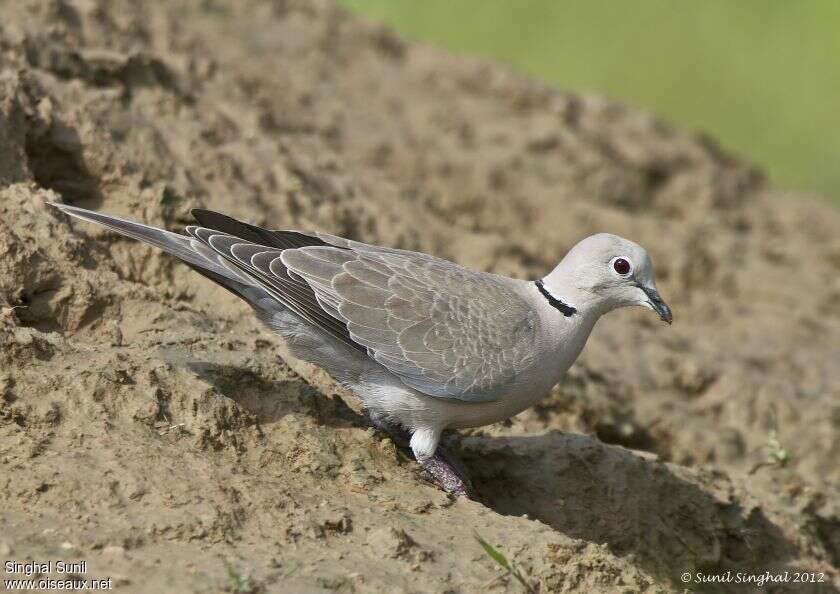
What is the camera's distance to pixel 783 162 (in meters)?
14.8

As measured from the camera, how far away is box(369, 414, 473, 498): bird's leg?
5016 mm

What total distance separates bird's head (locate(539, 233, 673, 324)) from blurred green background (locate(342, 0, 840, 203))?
9.76 metres

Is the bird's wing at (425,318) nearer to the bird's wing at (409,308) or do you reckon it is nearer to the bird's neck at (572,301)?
the bird's wing at (409,308)

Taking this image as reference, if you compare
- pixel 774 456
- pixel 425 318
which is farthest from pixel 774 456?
pixel 425 318

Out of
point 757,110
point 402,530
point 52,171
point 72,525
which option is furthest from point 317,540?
point 757,110

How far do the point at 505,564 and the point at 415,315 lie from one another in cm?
130

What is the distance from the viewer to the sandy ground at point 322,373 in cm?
431

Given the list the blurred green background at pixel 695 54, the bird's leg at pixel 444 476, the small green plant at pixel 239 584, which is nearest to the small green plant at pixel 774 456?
the bird's leg at pixel 444 476

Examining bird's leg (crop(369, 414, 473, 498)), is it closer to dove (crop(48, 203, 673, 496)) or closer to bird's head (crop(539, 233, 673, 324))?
dove (crop(48, 203, 673, 496))

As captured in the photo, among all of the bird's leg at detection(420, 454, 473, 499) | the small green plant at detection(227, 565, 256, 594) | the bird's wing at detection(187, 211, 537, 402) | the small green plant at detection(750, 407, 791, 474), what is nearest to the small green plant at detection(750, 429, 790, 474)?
the small green plant at detection(750, 407, 791, 474)

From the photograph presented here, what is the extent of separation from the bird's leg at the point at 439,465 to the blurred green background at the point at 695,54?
1013cm

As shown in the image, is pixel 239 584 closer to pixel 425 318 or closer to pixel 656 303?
pixel 425 318

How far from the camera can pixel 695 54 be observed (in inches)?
628

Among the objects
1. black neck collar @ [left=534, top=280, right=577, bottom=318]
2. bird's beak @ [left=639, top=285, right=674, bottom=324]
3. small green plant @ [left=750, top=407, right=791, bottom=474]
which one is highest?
bird's beak @ [left=639, top=285, right=674, bottom=324]
